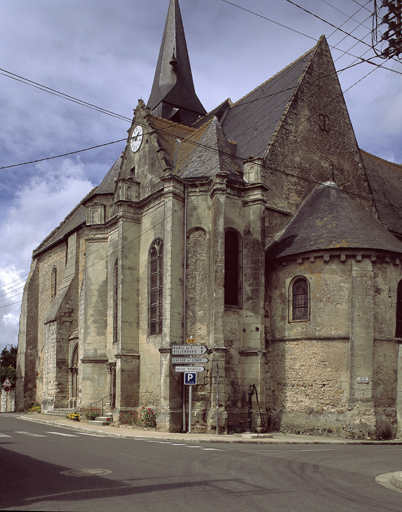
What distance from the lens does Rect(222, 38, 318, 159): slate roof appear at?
2462cm

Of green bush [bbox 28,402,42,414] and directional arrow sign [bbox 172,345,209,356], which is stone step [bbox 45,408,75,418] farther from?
directional arrow sign [bbox 172,345,209,356]

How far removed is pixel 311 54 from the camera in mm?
26234

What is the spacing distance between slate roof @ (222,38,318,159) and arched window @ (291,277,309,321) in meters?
5.74

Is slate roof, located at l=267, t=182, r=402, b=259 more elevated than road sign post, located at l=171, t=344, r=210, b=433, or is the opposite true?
Result: slate roof, located at l=267, t=182, r=402, b=259

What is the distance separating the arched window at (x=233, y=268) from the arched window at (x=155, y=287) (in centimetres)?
261

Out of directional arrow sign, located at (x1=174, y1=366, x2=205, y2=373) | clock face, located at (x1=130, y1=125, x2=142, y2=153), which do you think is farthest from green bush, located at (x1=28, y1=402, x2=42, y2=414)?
directional arrow sign, located at (x1=174, y1=366, x2=205, y2=373)

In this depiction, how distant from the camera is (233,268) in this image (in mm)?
21500

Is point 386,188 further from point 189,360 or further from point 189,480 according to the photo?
point 189,480

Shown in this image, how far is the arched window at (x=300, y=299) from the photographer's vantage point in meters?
20.8

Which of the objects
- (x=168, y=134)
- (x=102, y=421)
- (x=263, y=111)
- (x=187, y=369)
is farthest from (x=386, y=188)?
(x=102, y=421)

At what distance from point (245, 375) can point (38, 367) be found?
21.4 metres

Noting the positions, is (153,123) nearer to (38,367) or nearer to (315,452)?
(315,452)

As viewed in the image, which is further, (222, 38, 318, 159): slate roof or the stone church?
(222, 38, 318, 159): slate roof

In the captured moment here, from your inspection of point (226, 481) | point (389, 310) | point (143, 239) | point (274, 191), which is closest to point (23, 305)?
point (143, 239)
